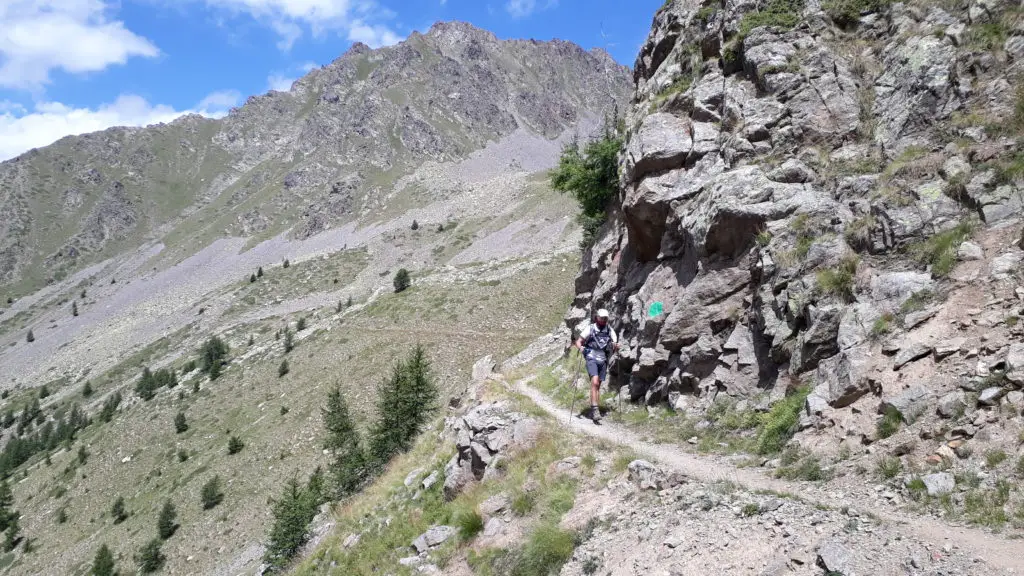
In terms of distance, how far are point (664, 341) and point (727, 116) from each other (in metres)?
8.08

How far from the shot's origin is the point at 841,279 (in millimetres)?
10344

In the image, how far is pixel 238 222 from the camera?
621 feet

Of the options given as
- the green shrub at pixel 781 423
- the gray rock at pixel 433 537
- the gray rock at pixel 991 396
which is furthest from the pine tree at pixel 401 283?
the gray rock at pixel 991 396

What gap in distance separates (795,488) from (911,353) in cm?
296

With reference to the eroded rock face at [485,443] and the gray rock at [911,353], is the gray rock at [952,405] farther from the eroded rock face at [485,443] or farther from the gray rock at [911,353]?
the eroded rock face at [485,443]

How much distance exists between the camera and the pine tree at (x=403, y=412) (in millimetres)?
28422

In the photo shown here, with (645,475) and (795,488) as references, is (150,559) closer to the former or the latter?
(645,475)

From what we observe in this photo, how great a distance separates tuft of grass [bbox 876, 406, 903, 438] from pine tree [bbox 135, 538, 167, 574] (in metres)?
45.4

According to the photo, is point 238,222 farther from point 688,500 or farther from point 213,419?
point 688,500

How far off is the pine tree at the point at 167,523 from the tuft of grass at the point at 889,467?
1886 inches

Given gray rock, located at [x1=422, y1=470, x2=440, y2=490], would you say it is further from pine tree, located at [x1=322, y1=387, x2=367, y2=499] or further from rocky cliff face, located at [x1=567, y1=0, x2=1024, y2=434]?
pine tree, located at [x1=322, y1=387, x2=367, y2=499]

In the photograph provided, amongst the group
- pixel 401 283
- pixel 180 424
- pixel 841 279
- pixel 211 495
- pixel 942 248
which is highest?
pixel 942 248

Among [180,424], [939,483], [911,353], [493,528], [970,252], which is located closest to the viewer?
[939,483]

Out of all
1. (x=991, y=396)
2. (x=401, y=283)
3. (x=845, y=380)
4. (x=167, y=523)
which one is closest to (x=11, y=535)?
(x=167, y=523)
